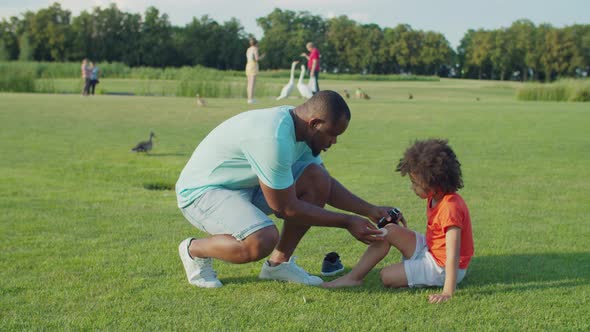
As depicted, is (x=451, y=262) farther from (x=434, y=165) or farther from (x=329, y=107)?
(x=329, y=107)

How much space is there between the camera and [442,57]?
102m

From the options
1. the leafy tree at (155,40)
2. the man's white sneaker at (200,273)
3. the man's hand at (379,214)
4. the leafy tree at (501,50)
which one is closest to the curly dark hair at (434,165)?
the man's hand at (379,214)

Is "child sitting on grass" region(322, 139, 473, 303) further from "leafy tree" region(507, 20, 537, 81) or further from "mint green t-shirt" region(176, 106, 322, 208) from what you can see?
"leafy tree" region(507, 20, 537, 81)

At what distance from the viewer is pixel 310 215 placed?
4012 millimetres

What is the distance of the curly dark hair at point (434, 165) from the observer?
408 centimetres

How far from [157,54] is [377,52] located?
34.3 metres

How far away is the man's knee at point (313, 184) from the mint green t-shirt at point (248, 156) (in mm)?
104

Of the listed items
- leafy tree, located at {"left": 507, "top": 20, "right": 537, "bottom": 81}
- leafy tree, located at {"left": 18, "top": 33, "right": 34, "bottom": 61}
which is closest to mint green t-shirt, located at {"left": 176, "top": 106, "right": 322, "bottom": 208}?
leafy tree, located at {"left": 18, "top": 33, "right": 34, "bottom": 61}

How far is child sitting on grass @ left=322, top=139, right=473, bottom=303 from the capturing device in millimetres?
4070

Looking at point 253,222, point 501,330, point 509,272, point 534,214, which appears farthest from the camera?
point 534,214

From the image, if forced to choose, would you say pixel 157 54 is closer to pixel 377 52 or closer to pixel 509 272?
pixel 377 52

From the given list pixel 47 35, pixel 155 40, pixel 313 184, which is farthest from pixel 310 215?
pixel 155 40

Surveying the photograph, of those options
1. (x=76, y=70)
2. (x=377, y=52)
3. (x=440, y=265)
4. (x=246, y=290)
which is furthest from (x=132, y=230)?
(x=377, y=52)

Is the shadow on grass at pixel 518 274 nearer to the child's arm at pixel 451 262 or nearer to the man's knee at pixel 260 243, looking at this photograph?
the child's arm at pixel 451 262
